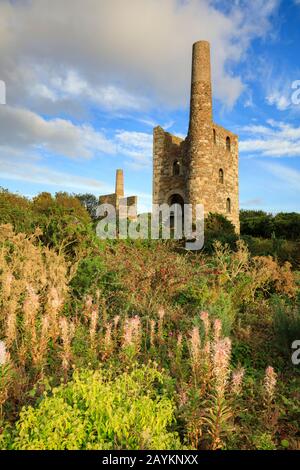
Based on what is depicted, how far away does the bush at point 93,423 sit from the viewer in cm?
236

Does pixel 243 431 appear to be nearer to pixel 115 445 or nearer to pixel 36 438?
pixel 115 445

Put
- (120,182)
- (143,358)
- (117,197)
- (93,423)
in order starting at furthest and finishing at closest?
(120,182) < (117,197) < (143,358) < (93,423)

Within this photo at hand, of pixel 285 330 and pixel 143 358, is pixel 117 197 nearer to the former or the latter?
pixel 285 330

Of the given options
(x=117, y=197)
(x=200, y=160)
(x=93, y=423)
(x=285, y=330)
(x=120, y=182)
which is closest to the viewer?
(x=93, y=423)

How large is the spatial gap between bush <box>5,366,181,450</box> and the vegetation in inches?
0.4

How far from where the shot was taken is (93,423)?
2.56 meters

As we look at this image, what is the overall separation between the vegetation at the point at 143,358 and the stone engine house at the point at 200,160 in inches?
525

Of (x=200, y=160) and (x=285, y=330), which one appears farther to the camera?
(x=200, y=160)

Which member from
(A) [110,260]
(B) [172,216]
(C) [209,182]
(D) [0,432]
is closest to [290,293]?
(A) [110,260]

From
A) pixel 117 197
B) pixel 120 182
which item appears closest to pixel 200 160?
pixel 117 197

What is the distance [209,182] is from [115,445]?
19.0 m

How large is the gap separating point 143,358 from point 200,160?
1746cm

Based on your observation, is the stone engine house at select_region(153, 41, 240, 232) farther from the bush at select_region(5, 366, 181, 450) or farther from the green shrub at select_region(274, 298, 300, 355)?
the bush at select_region(5, 366, 181, 450)

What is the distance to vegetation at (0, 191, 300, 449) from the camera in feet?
8.34
